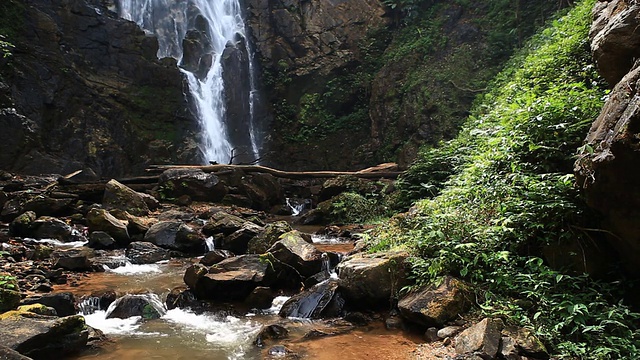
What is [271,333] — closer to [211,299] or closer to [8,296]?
[211,299]

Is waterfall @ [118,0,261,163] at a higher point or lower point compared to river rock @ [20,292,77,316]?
higher

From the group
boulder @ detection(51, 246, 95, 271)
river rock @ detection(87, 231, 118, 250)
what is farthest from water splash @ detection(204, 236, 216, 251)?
boulder @ detection(51, 246, 95, 271)

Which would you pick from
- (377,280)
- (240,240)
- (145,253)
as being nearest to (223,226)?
(240,240)

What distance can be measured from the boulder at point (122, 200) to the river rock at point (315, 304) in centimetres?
804

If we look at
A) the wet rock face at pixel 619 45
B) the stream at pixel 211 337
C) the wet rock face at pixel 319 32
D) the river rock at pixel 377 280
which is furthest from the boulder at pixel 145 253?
the wet rock face at pixel 319 32

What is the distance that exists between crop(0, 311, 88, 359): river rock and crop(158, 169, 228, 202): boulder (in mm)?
10475

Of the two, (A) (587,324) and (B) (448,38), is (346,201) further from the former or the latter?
(B) (448,38)

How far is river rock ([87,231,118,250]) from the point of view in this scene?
30.9 feet

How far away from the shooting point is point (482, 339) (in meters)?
3.79

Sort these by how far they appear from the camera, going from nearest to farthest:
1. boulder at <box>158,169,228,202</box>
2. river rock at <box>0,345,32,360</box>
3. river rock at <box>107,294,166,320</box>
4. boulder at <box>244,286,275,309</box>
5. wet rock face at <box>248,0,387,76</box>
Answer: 1. river rock at <box>0,345,32,360</box>
2. river rock at <box>107,294,166,320</box>
3. boulder at <box>244,286,275,309</box>
4. boulder at <box>158,169,228,202</box>
5. wet rock face at <box>248,0,387,76</box>

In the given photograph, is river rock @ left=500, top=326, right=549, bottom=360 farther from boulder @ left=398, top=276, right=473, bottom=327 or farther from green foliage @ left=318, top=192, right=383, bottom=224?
green foliage @ left=318, top=192, right=383, bottom=224

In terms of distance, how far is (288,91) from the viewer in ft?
82.2

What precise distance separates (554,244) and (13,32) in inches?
898

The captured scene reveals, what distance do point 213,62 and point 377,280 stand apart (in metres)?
22.2
